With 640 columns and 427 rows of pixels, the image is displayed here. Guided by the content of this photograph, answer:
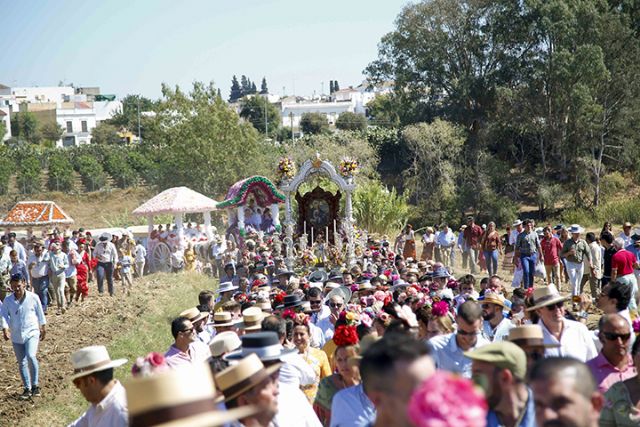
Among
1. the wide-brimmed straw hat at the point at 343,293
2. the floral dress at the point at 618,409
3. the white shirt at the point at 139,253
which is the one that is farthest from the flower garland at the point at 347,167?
the floral dress at the point at 618,409

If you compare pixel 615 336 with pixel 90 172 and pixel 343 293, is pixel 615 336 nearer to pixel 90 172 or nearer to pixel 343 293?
pixel 343 293

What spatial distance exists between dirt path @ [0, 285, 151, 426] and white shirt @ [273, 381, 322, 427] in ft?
23.2

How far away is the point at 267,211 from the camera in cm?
3020

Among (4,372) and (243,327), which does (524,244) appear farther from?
(243,327)

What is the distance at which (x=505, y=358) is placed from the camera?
14.8 ft

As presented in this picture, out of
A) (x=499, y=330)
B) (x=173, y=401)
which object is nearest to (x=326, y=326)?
(x=499, y=330)

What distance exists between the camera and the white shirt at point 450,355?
21.5 ft

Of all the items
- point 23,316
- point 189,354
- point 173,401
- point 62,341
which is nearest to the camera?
point 173,401

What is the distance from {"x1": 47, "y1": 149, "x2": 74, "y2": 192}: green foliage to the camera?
206 feet

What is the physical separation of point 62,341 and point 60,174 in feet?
160

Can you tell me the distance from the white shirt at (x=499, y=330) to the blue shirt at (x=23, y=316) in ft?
21.1

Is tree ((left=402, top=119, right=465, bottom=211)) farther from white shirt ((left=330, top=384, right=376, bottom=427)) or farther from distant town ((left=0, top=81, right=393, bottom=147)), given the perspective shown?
white shirt ((left=330, top=384, right=376, bottom=427))

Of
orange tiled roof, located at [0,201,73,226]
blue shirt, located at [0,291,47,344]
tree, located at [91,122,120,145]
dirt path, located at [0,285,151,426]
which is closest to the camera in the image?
blue shirt, located at [0,291,47,344]

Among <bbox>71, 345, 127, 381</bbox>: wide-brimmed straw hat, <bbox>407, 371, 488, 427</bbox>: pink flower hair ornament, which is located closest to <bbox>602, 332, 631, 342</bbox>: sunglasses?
<bbox>71, 345, 127, 381</bbox>: wide-brimmed straw hat
